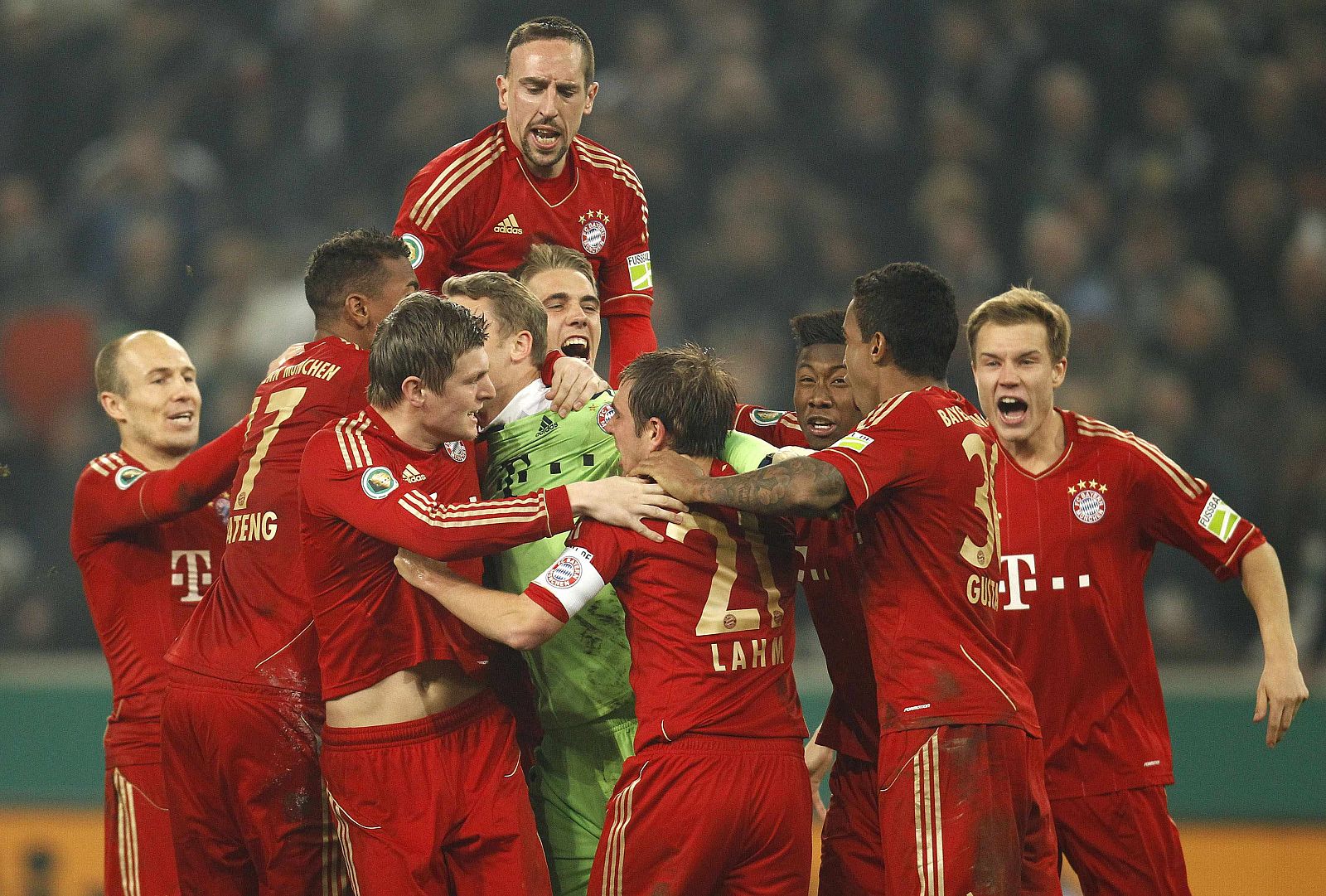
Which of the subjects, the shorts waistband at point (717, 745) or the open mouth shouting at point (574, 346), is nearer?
the shorts waistband at point (717, 745)

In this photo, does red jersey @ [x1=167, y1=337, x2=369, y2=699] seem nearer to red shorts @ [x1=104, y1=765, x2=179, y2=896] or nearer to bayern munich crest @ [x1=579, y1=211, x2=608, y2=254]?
red shorts @ [x1=104, y1=765, x2=179, y2=896]

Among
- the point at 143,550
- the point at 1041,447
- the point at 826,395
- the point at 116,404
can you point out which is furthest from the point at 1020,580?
the point at 116,404

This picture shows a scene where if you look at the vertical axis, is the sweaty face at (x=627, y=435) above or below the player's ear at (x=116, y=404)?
below

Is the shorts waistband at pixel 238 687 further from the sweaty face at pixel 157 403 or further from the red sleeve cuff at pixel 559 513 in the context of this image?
the sweaty face at pixel 157 403

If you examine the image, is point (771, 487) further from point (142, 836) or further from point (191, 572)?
point (142, 836)

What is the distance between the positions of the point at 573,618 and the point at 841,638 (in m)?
0.86

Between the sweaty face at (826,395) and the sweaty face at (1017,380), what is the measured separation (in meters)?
0.56

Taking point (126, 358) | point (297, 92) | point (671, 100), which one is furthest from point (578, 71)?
point (297, 92)

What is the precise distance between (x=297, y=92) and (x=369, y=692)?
8.07 meters

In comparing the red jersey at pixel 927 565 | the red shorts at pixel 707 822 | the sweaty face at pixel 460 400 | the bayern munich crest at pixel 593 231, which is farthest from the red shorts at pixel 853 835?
the bayern munich crest at pixel 593 231

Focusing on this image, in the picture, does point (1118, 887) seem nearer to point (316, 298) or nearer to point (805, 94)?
point (316, 298)

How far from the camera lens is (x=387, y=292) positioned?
465 centimetres

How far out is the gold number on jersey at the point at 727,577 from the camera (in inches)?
148

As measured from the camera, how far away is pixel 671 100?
35.0 feet
